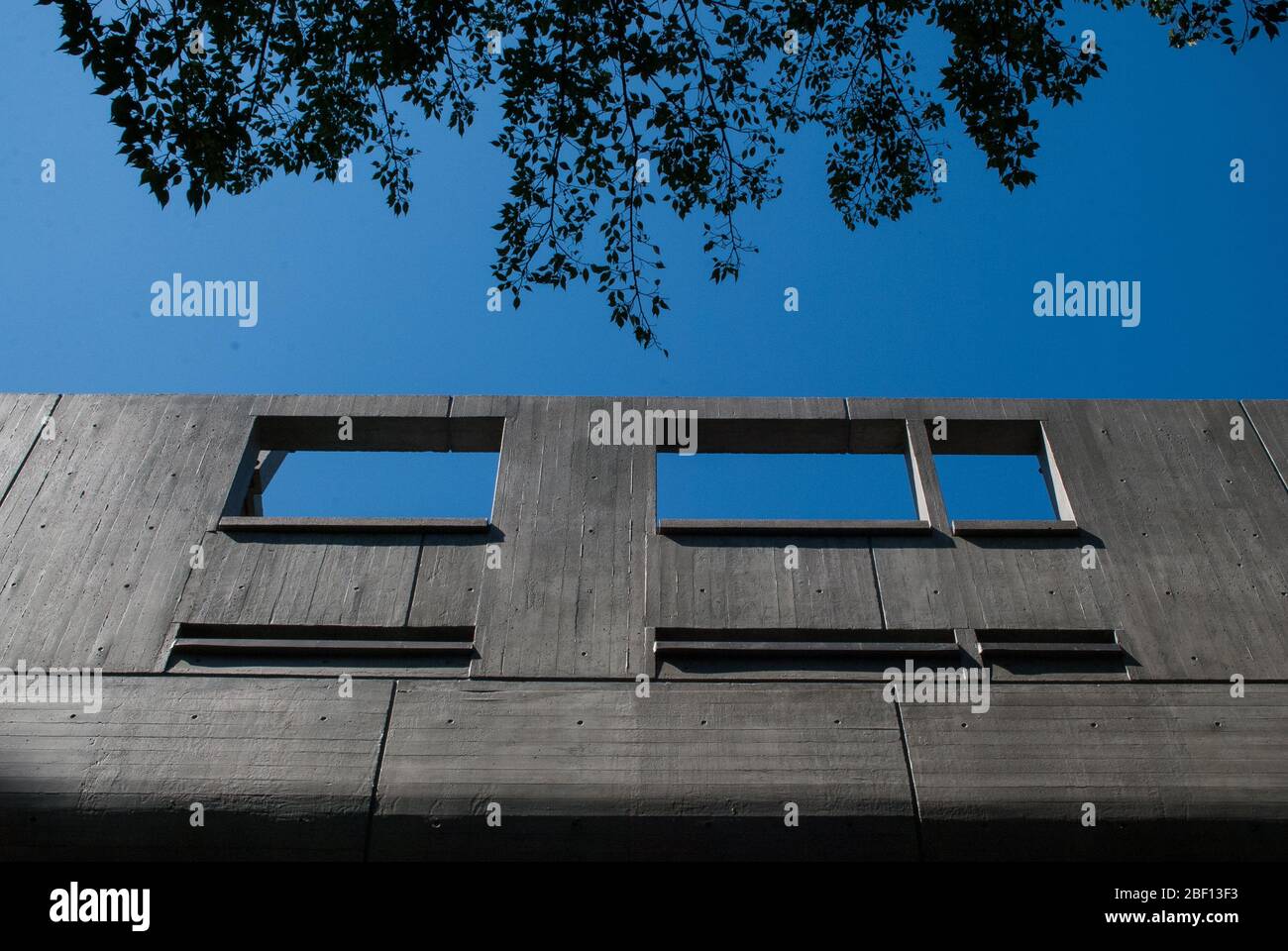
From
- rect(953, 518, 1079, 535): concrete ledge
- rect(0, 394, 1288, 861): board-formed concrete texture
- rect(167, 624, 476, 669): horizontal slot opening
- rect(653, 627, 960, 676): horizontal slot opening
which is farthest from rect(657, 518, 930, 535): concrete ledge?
rect(167, 624, 476, 669): horizontal slot opening

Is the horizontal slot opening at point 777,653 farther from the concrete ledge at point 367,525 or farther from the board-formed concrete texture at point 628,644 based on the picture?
the concrete ledge at point 367,525

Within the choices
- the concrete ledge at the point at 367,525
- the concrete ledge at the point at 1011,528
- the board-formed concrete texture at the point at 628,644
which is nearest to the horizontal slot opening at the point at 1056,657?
the board-formed concrete texture at the point at 628,644

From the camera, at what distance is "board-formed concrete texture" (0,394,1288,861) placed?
6.25 meters

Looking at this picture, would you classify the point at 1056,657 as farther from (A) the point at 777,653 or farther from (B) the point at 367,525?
(B) the point at 367,525

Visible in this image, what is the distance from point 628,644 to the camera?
7.43m

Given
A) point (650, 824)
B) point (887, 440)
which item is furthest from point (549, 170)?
point (650, 824)

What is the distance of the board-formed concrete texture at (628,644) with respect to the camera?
20.5 ft

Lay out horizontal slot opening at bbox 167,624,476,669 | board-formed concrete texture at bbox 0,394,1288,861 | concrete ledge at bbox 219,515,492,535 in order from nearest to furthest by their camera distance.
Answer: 1. board-formed concrete texture at bbox 0,394,1288,861
2. horizontal slot opening at bbox 167,624,476,669
3. concrete ledge at bbox 219,515,492,535

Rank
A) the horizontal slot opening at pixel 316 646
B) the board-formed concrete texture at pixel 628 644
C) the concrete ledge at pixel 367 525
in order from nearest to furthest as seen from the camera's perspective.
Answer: the board-formed concrete texture at pixel 628 644
the horizontal slot opening at pixel 316 646
the concrete ledge at pixel 367 525

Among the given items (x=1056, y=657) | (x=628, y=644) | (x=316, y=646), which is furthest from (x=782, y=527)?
(x=316, y=646)

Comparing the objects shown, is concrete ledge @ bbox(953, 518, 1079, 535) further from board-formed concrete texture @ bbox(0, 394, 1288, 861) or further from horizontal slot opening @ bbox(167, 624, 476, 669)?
horizontal slot opening @ bbox(167, 624, 476, 669)

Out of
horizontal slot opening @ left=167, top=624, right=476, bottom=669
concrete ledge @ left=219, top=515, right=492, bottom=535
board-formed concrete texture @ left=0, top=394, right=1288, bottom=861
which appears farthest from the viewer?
concrete ledge @ left=219, top=515, right=492, bottom=535

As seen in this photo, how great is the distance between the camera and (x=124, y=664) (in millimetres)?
7207
